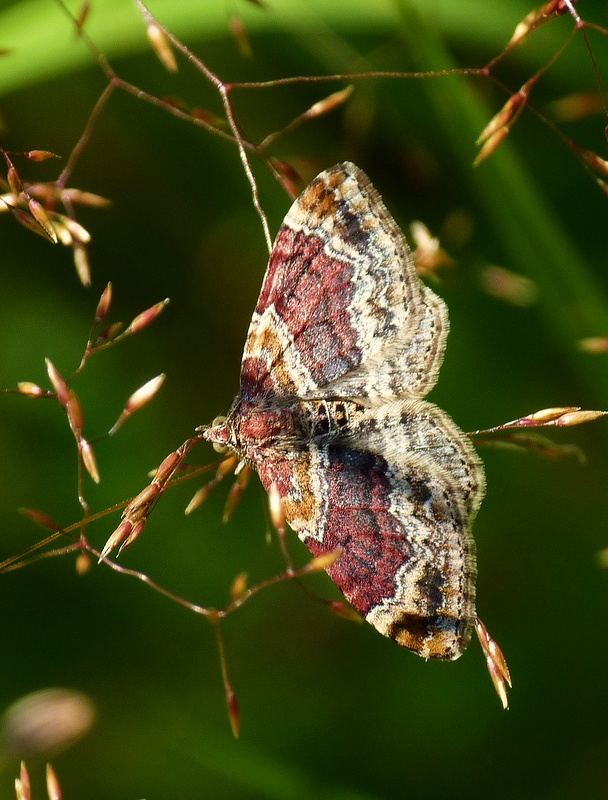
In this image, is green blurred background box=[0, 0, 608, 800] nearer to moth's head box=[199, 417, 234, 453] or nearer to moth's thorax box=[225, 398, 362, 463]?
moth's thorax box=[225, 398, 362, 463]

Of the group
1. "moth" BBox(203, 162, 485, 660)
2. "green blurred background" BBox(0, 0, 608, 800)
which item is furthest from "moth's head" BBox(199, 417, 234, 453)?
"green blurred background" BBox(0, 0, 608, 800)

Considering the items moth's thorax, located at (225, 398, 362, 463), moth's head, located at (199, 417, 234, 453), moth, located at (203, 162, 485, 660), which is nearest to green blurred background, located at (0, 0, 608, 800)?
moth, located at (203, 162, 485, 660)

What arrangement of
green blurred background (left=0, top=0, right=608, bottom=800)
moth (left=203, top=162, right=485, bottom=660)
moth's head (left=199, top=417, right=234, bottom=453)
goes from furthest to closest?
1. green blurred background (left=0, top=0, right=608, bottom=800)
2. moth's head (left=199, top=417, right=234, bottom=453)
3. moth (left=203, top=162, right=485, bottom=660)

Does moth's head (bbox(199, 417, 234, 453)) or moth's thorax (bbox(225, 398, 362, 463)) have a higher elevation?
moth's head (bbox(199, 417, 234, 453))

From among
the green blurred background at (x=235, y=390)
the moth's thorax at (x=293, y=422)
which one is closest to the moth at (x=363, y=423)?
the moth's thorax at (x=293, y=422)

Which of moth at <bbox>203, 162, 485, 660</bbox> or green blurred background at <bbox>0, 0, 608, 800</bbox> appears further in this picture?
green blurred background at <bbox>0, 0, 608, 800</bbox>

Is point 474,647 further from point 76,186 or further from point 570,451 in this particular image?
point 76,186

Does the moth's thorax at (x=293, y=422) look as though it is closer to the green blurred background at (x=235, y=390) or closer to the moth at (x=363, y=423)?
the moth at (x=363, y=423)

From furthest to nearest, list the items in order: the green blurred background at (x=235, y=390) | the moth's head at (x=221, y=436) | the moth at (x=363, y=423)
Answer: the green blurred background at (x=235, y=390) → the moth's head at (x=221, y=436) → the moth at (x=363, y=423)

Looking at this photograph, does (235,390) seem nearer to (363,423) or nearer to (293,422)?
(293,422)

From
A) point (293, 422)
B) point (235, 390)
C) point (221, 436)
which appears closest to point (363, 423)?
point (293, 422)

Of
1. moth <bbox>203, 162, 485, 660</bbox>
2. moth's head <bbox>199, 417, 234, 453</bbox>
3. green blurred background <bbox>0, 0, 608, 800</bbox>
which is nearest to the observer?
moth <bbox>203, 162, 485, 660</bbox>
